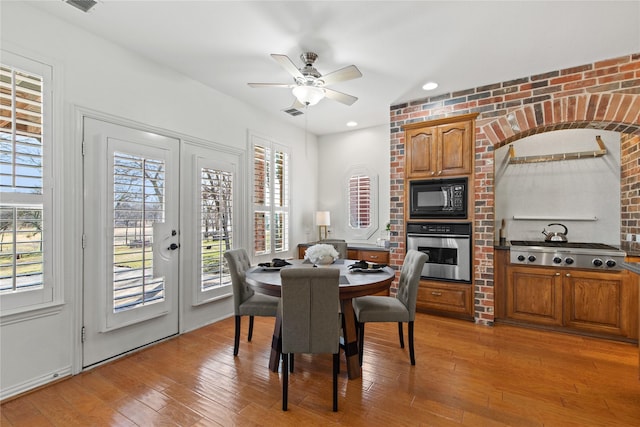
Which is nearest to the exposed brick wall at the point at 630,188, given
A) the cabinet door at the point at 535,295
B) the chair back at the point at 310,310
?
the cabinet door at the point at 535,295

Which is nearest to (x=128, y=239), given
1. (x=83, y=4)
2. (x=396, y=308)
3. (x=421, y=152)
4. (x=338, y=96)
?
(x=83, y=4)

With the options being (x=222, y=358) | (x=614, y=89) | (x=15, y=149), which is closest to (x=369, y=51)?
(x=614, y=89)

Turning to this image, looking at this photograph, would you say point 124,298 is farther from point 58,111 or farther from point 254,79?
point 254,79

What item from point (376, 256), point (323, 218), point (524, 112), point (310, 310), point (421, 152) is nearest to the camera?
point (310, 310)

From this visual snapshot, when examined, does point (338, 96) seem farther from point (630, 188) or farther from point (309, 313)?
point (630, 188)

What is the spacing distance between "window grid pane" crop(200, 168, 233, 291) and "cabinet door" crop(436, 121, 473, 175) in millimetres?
2647

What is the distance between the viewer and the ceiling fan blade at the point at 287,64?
222cm

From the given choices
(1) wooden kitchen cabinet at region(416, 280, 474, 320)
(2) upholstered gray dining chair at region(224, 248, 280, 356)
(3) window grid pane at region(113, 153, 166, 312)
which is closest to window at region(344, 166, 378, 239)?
(1) wooden kitchen cabinet at region(416, 280, 474, 320)

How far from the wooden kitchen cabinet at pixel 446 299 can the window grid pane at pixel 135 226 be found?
3.03m

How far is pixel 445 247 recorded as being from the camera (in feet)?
12.3

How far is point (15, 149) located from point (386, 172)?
4.33 meters

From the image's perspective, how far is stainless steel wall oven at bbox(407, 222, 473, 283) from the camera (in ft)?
11.9

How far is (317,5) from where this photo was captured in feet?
7.13

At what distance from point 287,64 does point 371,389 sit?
2.50 metres
